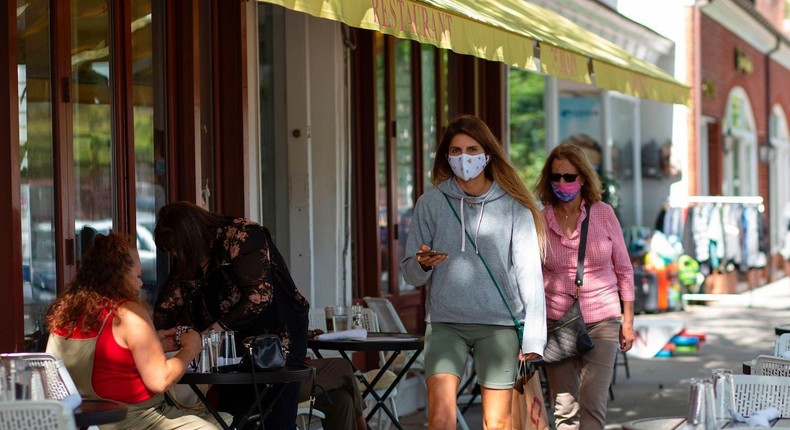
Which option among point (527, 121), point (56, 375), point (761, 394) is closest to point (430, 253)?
point (761, 394)

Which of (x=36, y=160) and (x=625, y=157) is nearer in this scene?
(x=36, y=160)

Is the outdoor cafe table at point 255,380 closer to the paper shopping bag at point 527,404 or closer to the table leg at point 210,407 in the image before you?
the table leg at point 210,407

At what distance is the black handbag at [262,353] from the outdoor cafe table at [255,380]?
27mm

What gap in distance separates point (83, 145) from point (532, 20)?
11.7 feet

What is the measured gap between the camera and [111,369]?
4645 mm

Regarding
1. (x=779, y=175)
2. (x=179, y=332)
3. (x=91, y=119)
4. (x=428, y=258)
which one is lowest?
(x=179, y=332)

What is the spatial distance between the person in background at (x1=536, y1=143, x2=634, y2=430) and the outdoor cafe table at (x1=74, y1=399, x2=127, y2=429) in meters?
2.61

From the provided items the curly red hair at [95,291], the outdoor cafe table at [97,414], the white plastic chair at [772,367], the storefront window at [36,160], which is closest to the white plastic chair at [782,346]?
the white plastic chair at [772,367]

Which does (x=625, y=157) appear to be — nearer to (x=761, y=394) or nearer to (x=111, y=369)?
(x=761, y=394)

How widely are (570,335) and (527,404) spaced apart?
85 cm

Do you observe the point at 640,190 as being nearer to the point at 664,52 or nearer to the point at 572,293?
the point at 664,52

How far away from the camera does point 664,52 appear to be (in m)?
19.3

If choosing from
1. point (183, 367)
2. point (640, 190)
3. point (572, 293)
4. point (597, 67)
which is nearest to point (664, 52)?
point (640, 190)

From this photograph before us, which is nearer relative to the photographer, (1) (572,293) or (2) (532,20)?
(1) (572,293)
